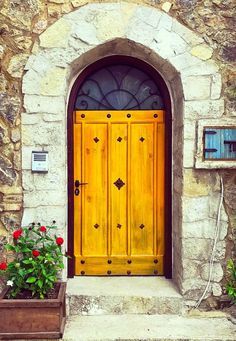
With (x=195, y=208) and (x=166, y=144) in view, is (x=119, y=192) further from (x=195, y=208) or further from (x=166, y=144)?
(x=195, y=208)

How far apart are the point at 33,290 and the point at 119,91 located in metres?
1.94

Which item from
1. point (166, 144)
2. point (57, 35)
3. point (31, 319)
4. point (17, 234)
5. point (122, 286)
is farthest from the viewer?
point (166, 144)

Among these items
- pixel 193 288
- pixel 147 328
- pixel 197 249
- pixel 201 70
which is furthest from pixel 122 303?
pixel 201 70

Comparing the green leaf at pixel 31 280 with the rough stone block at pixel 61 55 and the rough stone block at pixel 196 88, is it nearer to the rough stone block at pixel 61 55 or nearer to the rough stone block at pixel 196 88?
the rough stone block at pixel 61 55

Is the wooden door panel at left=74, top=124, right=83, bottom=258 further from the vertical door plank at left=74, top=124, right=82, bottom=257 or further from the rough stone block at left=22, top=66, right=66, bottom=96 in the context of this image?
the rough stone block at left=22, top=66, right=66, bottom=96

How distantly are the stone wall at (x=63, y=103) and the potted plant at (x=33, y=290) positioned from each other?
287 mm

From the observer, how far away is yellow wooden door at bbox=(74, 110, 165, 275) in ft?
13.3

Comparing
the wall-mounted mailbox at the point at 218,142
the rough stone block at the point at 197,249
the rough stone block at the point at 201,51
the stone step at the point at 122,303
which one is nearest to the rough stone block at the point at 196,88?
the rough stone block at the point at 201,51

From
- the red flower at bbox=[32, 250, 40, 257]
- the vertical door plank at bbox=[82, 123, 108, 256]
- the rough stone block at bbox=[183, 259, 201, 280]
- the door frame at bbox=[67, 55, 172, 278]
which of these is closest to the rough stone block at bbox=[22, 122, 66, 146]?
the door frame at bbox=[67, 55, 172, 278]

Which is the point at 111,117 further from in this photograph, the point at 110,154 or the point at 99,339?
the point at 99,339

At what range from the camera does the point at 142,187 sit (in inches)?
161

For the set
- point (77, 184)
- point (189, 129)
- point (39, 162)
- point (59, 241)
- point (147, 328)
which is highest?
point (189, 129)

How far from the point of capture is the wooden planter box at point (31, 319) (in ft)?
10.4

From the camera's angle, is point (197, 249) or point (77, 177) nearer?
point (197, 249)
